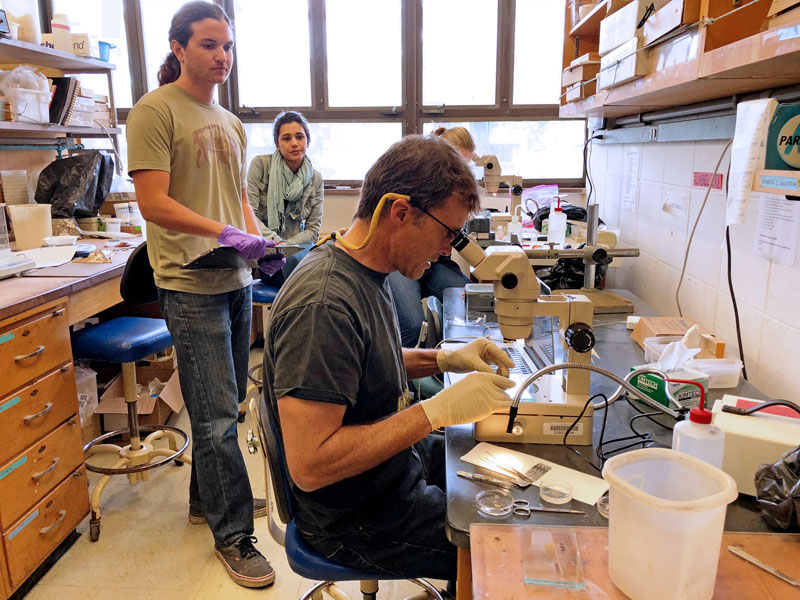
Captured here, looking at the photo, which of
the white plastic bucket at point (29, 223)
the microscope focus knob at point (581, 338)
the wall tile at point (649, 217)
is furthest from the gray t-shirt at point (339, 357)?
the white plastic bucket at point (29, 223)

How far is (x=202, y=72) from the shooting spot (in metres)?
1.87

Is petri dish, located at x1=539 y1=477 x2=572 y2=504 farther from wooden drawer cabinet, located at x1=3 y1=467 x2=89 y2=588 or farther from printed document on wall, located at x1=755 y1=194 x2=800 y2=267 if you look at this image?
wooden drawer cabinet, located at x1=3 y1=467 x2=89 y2=588

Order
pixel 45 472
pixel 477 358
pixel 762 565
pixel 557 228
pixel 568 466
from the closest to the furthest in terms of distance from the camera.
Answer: pixel 762 565 → pixel 568 466 → pixel 477 358 → pixel 45 472 → pixel 557 228

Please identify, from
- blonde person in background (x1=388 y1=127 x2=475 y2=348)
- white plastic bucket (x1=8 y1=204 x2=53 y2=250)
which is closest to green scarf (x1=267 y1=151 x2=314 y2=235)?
blonde person in background (x1=388 y1=127 x2=475 y2=348)

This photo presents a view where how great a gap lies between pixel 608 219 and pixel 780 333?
182cm

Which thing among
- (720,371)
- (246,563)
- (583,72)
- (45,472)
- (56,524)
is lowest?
(246,563)

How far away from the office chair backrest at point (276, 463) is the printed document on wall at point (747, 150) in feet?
3.59

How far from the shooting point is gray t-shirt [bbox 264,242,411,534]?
105cm

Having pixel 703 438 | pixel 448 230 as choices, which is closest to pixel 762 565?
pixel 703 438

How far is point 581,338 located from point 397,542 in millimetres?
564

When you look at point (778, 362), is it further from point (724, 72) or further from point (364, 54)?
point (364, 54)

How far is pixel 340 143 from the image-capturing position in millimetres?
4410

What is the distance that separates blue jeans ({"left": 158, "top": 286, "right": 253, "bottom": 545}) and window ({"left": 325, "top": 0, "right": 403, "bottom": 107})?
2739mm

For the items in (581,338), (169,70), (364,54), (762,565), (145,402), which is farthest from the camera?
(364,54)
